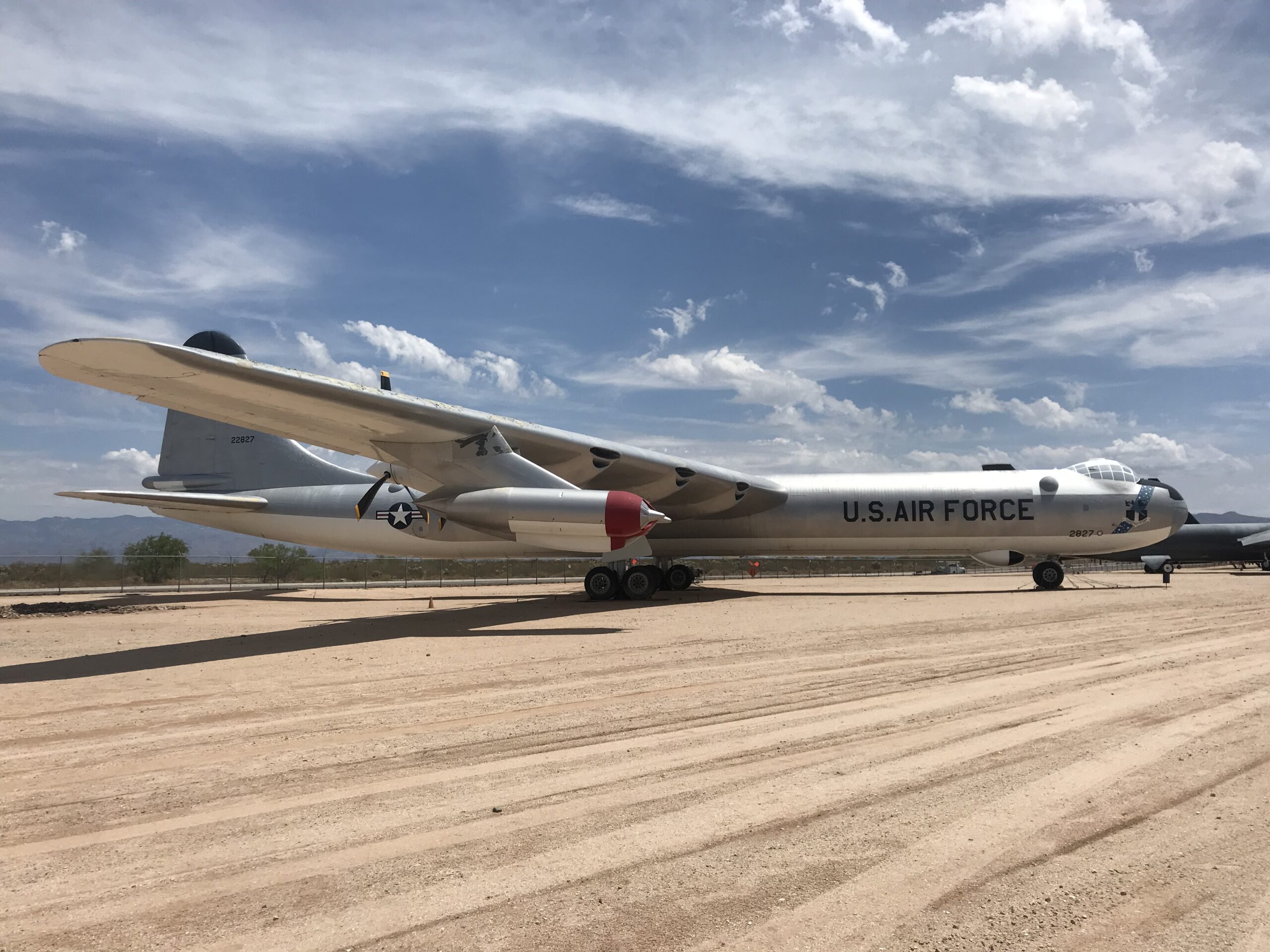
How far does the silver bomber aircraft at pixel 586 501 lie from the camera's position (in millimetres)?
15500

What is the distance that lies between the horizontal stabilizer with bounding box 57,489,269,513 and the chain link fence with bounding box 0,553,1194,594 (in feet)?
19.7

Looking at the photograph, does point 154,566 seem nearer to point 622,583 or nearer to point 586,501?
point 622,583

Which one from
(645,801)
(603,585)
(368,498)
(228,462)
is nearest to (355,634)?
(368,498)

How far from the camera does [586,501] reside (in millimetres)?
15109

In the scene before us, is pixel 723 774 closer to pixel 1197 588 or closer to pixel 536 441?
pixel 536 441

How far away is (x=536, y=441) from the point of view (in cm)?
1819

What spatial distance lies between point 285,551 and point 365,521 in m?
30.6

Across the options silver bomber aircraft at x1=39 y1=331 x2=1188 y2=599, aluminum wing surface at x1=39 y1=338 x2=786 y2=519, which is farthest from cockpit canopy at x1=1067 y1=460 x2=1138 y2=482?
aluminum wing surface at x1=39 y1=338 x2=786 y2=519

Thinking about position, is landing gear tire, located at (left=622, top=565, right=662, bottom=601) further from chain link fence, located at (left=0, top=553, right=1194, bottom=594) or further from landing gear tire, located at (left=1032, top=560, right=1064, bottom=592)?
landing gear tire, located at (left=1032, top=560, right=1064, bottom=592)

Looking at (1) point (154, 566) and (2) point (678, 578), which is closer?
(2) point (678, 578)

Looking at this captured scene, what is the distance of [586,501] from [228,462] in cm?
1559

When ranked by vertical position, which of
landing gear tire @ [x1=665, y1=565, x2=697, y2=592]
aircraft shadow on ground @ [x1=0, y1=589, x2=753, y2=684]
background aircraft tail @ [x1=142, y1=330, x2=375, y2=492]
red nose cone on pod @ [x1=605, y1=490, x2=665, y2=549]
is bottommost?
aircraft shadow on ground @ [x1=0, y1=589, x2=753, y2=684]

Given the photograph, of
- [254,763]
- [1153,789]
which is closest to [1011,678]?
[1153,789]

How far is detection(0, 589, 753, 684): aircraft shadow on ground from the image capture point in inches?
417
